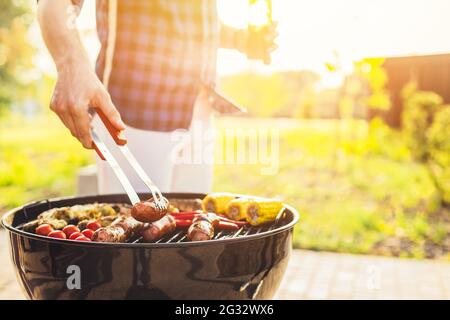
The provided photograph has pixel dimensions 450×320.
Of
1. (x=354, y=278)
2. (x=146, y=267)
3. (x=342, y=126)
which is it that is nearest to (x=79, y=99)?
(x=146, y=267)

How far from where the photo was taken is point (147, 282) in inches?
58.7

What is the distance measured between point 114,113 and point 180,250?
444 millimetres

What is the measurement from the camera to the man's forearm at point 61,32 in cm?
160

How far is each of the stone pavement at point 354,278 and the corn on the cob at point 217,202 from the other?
55.2 inches

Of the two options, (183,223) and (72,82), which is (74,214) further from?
(72,82)

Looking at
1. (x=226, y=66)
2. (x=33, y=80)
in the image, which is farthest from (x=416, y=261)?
(x=33, y=80)

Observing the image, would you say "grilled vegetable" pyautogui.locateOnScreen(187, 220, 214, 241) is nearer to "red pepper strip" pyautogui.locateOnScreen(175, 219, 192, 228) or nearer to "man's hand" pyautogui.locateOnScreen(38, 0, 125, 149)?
"red pepper strip" pyautogui.locateOnScreen(175, 219, 192, 228)

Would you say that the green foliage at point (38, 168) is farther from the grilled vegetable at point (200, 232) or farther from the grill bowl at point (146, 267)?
the grilled vegetable at point (200, 232)

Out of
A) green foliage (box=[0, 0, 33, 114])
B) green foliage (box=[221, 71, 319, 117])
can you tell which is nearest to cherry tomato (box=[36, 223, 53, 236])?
green foliage (box=[221, 71, 319, 117])

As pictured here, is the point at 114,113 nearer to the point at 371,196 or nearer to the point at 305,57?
the point at 305,57

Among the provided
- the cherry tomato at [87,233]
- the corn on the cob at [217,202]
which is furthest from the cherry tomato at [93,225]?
the corn on the cob at [217,202]

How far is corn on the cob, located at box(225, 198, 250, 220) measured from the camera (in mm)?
1928

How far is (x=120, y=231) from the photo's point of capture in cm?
158

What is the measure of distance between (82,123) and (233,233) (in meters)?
0.65
